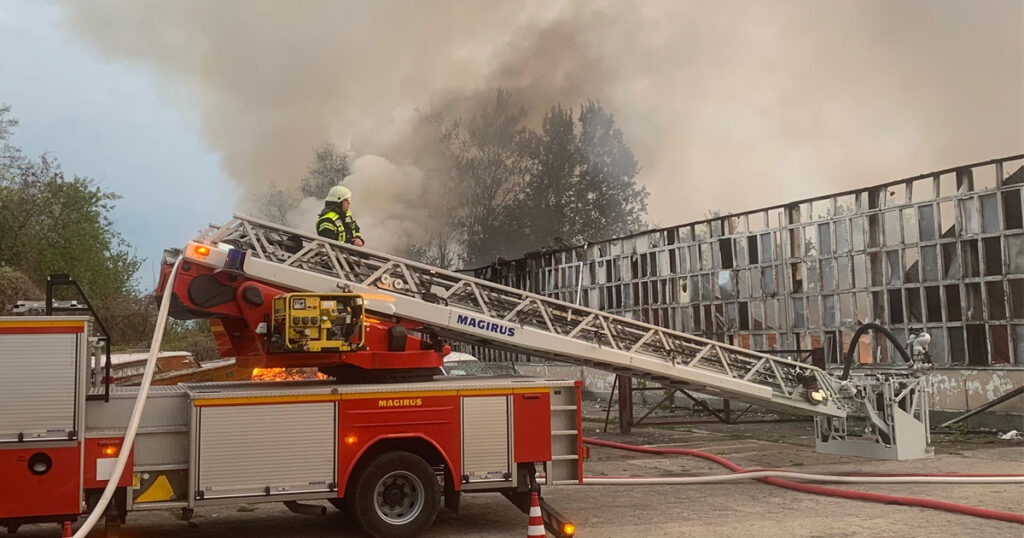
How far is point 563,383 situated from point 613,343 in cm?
233

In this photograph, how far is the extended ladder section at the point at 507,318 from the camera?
8.98m

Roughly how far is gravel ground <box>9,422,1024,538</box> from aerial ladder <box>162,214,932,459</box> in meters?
0.85

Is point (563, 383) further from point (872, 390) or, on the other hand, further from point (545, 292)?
point (545, 292)

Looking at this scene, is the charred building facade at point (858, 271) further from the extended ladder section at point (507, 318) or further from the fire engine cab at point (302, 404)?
the fire engine cab at point (302, 404)

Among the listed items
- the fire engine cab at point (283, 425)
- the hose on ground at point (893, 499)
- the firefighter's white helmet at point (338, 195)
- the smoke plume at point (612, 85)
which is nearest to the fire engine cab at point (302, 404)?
the fire engine cab at point (283, 425)

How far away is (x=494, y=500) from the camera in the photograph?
32.9 ft

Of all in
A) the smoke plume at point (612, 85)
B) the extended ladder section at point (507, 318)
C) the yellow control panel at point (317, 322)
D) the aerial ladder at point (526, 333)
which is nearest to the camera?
the yellow control panel at point (317, 322)

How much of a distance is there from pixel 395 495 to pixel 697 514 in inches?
123

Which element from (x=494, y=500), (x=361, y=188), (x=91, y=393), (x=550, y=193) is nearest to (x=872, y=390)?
(x=494, y=500)

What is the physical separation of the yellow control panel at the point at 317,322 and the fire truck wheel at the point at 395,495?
3.89ft

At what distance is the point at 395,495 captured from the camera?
7.77 meters

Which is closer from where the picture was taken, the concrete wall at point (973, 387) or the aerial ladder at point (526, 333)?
the aerial ladder at point (526, 333)

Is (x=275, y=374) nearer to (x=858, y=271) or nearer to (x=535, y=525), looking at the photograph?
(x=535, y=525)

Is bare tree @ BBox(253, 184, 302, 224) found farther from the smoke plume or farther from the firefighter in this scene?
the firefighter
